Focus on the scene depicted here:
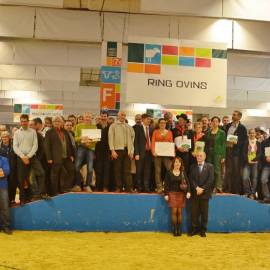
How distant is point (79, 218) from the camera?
7.73 m

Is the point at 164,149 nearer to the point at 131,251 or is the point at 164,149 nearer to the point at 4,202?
the point at 131,251

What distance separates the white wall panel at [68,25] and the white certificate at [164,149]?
13.7ft

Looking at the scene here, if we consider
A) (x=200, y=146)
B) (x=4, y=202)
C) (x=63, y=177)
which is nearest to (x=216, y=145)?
(x=200, y=146)

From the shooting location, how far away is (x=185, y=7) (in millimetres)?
10016

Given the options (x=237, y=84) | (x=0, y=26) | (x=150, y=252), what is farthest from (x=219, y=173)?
(x=237, y=84)

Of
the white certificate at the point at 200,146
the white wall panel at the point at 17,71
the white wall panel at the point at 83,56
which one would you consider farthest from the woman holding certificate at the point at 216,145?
the white wall panel at the point at 17,71

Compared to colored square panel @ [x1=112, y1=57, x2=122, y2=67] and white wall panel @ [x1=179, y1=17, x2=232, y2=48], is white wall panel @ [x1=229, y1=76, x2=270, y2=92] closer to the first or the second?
white wall panel @ [x1=179, y1=17, x2=232, y2=48]

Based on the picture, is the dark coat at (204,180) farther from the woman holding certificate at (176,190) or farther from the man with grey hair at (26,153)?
the man with grey hair at (26,153)

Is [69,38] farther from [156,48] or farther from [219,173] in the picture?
[219,173]

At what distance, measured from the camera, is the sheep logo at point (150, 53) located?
9141 millimetres

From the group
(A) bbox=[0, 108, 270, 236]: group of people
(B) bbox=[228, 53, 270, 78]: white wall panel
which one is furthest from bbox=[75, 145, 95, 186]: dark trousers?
(B) bbox=[228, 53, 270, 78]: white wall panel

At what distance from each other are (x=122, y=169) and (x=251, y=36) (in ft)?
17.6

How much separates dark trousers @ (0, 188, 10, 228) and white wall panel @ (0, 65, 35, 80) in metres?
10.0

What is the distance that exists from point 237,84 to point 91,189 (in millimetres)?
12782
